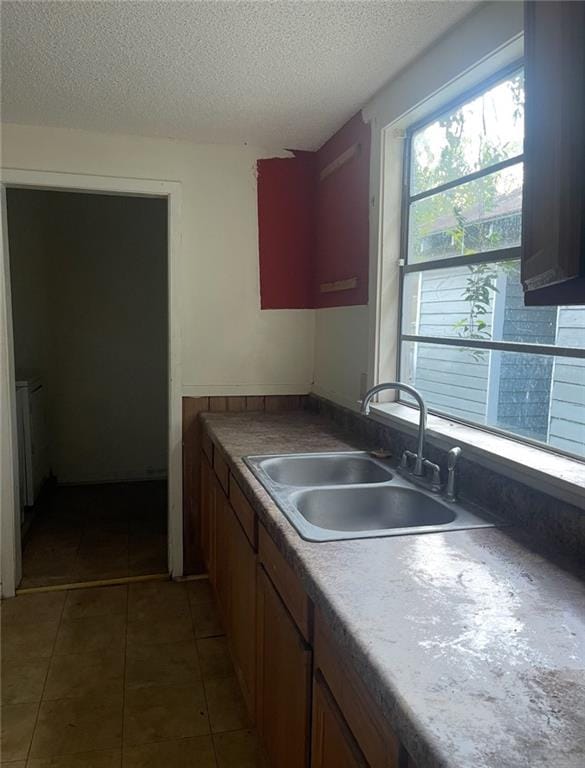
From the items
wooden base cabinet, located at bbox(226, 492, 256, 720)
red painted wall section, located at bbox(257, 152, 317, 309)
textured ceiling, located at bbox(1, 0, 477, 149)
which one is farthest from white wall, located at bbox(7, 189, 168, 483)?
wooden base cabinet, located at bbox(226, 492, 256, 720)

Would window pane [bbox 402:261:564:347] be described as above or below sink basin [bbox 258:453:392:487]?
above

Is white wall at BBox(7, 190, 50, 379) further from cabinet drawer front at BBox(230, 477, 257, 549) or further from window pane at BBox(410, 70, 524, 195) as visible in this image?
window pane at BBox(410, 70, 524, 195)

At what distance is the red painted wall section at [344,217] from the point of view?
2.42m

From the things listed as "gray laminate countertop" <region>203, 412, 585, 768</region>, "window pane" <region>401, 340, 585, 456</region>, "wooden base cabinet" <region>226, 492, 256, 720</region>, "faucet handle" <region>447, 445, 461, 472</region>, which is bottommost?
"wooden base cabinet" <region>226, 492, 256, 720</region>

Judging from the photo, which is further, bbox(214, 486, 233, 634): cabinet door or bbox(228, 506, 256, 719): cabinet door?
bbox(214, 486, 233, 634): cabinet door

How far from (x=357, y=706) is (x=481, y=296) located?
129 centimetres

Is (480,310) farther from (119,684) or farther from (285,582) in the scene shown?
(119,684)

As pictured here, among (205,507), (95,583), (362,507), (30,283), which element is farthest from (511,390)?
(30,283)

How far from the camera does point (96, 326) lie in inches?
179

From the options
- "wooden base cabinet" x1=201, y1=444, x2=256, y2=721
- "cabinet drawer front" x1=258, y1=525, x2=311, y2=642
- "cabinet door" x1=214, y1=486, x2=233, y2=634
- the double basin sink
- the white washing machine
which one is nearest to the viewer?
"cabinet drawer front" x1=258, y1=525, x2=311, y2=642

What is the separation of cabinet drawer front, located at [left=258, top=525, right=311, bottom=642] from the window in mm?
773

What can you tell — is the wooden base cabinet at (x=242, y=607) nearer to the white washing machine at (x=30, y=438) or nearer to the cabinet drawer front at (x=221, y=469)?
the cabinet drawer front at (x=221, y=469)

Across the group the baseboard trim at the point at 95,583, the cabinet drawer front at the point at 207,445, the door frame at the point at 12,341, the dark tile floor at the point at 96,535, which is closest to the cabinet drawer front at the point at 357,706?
the cabinet drawer front at the point at 207,445

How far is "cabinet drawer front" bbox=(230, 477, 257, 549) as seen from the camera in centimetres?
175
